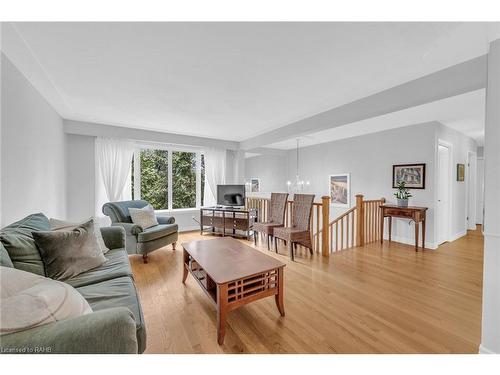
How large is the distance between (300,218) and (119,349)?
307 cm

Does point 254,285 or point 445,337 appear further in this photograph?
point 254,285

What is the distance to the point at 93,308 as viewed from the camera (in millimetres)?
1262

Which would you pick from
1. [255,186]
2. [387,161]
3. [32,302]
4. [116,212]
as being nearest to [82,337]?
[32,302]

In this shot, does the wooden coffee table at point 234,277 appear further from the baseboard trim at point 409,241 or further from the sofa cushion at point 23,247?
the baseboard trim at point 409,241

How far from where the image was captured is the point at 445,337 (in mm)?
1647

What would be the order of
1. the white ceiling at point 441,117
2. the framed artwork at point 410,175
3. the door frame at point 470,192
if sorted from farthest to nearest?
the door frame at point 470,192
the framed artwork at point 410,175
the white ceiling at point 441,117

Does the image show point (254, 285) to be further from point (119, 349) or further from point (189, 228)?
point (189, 228)

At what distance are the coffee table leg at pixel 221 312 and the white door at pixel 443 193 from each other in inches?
180

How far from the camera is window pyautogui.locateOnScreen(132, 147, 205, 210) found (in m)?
4.75

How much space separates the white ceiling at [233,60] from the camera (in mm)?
1515

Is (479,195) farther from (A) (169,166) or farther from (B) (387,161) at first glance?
(A) (169,166)

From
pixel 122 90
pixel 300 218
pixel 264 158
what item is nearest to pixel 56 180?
pixel 122 90

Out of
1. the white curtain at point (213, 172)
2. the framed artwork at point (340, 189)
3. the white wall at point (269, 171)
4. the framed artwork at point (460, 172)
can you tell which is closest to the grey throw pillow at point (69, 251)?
the white curtain at point (213, 172)

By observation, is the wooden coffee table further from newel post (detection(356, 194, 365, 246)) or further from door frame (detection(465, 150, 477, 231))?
door frame (detection(465, 150, 477, 231))
